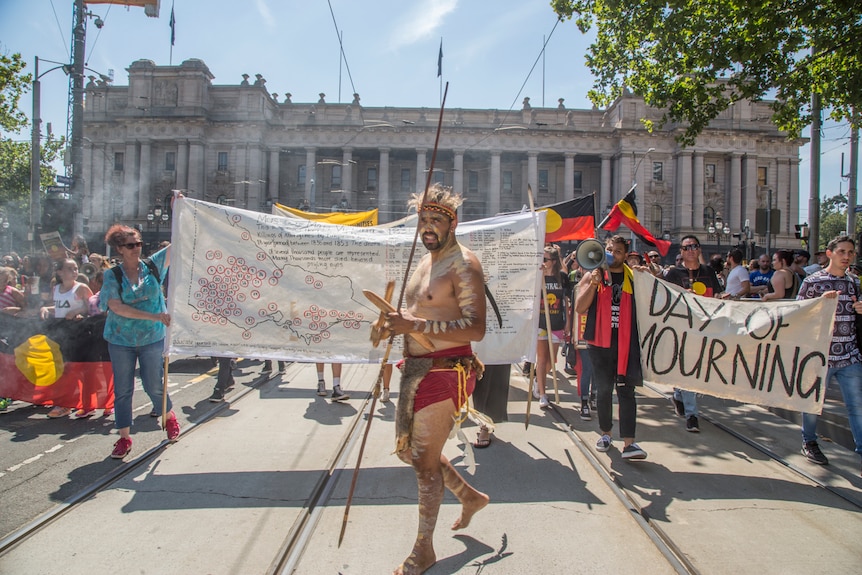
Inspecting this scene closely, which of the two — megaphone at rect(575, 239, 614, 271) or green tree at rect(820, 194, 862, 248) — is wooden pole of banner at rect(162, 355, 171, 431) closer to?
megaphone at rect(575, 239, 614, 271)

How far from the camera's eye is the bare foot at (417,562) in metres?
3.12

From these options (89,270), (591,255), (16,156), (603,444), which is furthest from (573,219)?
(16,156)

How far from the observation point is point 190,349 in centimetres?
527

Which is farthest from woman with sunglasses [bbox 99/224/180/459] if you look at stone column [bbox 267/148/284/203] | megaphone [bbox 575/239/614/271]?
stone column [bbox 267/148/284/203]

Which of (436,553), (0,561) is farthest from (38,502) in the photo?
(436,553)

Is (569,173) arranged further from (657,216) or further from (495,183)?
(657,216)

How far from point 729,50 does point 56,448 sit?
1307 cm

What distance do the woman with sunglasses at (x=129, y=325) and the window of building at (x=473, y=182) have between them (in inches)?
2281

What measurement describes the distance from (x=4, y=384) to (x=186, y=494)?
4.14m

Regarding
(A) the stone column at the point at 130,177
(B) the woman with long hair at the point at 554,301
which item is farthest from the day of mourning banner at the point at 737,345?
(A) the stone column at the point at 130,177

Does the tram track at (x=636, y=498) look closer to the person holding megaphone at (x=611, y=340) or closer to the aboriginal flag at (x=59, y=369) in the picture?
the person holding megaphone at (x=611, y=340)

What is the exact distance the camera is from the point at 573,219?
7211 millimetres

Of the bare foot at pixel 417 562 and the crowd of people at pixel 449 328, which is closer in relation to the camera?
the bare foot at pixel 417 562

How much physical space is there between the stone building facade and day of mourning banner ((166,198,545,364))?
169 feet
